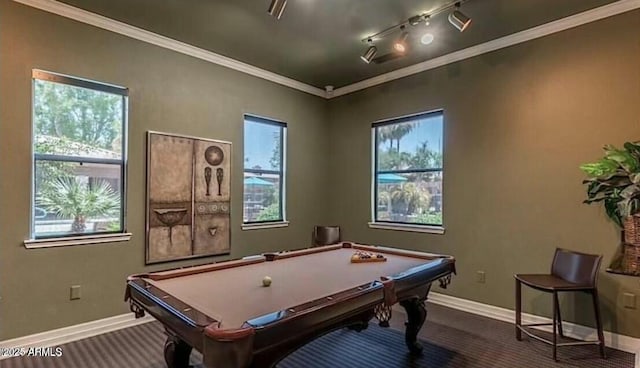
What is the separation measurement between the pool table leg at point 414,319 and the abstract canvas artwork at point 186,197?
235cm

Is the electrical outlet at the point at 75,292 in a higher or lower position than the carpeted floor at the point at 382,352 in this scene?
higher

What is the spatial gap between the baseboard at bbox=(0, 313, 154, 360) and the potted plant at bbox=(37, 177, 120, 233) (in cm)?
88

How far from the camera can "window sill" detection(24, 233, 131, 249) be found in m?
2.96

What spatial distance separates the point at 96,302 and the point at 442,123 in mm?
4195

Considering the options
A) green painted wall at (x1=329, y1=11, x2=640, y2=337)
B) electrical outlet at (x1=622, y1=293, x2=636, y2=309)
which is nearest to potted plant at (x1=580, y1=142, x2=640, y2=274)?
green painted wall at (x1=329, y1=11, x2=640, y2=337)

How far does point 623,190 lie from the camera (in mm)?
2564

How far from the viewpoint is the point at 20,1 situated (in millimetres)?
2922

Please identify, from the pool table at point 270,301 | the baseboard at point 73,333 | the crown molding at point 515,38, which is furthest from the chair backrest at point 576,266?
the baseboard at point 73,333

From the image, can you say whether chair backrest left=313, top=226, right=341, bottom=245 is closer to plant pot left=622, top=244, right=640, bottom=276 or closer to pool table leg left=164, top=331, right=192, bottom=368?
pool table leg left=164, top=331, right=192, bottom=368

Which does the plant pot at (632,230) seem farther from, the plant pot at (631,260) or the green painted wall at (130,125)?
the green painted wall at (130,125)

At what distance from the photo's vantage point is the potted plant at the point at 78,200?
10.3ft

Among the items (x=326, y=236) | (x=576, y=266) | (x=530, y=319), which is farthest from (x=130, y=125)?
(x=530, y=319)

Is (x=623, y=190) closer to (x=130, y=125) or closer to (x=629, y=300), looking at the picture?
(x=629, y=300)

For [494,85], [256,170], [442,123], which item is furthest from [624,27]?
[256,170]
